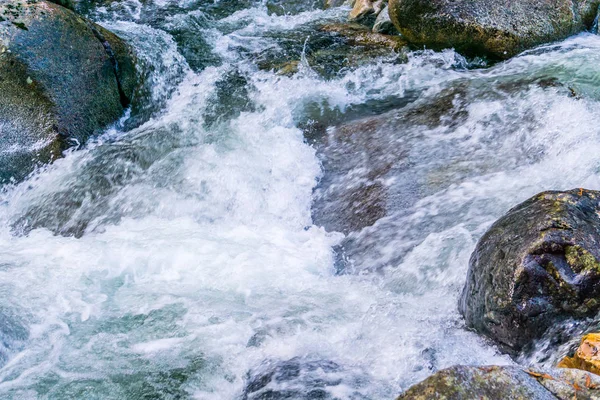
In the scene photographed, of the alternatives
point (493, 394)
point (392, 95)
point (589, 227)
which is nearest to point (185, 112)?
point (392, 95)

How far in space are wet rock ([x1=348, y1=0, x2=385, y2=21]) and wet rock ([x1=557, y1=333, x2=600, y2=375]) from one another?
7566 millimetres

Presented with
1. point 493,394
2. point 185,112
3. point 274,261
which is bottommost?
point 274,261

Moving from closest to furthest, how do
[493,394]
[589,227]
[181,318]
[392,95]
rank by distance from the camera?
[493,394], [589,227], [181,318], [392,95]

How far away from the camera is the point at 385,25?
8805 mm

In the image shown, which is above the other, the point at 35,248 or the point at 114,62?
the point at 114,62

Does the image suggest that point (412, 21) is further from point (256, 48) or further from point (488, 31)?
point (256, 48)

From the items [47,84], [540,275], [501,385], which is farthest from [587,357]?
[47,84]

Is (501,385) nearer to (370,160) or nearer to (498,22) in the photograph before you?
(370,160)

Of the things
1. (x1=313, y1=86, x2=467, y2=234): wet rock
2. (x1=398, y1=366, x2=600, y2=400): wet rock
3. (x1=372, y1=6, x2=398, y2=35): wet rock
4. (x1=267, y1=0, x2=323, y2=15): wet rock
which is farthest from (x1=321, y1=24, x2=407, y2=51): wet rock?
(x1=398, y1=366, x2=600, y2=400): wet rock

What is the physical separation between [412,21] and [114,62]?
4.02 m

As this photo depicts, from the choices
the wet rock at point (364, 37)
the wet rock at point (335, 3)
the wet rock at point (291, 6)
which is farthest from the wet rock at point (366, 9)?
the wet rock at point (291, 6)

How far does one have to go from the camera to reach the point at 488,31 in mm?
7688

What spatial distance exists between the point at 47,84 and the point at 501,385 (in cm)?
613

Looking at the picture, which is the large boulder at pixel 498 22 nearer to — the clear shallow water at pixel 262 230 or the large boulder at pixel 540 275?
the clear shallow water at pixel 262 230
